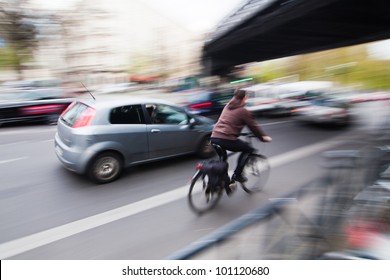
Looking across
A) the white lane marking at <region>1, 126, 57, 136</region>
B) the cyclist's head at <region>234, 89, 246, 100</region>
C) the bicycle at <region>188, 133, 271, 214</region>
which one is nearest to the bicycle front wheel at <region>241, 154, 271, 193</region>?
the bicycle at <region>188, 133, 271, 214</region>

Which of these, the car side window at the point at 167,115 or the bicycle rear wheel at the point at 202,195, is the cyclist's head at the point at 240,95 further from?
the car side window at the point at 167,115

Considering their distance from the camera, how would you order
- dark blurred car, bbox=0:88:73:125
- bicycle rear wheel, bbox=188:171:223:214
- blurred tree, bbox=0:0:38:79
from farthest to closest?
blurred tree, bbox=0:0:38:79 → dark blurred car, bbox=0:88:73:125 → bicycle rear wheel, bbox=188:171:223:214

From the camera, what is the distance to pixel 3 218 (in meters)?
4.30

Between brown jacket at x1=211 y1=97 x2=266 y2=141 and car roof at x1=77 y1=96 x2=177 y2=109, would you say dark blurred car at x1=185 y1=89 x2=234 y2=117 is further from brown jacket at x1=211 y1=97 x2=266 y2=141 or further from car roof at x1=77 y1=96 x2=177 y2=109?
brown jacket at x1=211 y1=97 x2=266 y2=141

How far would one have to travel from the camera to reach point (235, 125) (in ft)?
14.7

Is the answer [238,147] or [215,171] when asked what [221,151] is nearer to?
[238,147]

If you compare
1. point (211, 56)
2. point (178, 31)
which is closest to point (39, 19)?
point (211, 56)

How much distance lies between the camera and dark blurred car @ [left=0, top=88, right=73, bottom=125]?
11.2 metres

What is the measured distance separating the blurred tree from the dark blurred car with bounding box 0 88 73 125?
13.2 metres

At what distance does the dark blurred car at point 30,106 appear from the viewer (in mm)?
11156

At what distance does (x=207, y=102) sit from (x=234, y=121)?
753 cm

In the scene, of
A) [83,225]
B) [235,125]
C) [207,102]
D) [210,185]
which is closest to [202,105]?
[207,102]

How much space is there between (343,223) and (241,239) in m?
1.01

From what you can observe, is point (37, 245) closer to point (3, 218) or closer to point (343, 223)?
point (3, 218)
